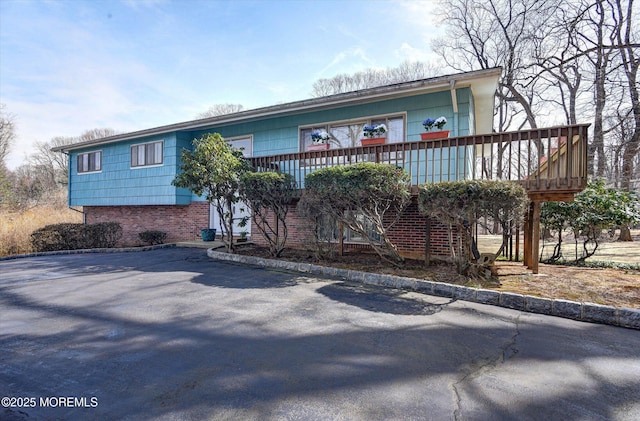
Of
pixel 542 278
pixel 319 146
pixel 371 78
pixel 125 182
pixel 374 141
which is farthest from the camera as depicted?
pixel 371 78

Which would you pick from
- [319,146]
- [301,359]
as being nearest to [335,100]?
[319,146]

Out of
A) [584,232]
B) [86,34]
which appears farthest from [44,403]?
[86,34]

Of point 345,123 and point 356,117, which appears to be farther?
point 345,123

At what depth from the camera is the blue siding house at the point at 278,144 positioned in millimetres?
7664

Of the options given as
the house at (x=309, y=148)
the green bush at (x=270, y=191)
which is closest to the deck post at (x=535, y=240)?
the house at (x=309, y=148)

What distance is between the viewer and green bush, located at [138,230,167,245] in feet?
37.9

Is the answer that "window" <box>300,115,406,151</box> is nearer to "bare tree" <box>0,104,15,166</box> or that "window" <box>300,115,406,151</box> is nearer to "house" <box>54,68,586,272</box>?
"house" <box>54,68,586,272</box>

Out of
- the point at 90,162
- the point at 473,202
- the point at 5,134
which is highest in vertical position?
the point at 5,134

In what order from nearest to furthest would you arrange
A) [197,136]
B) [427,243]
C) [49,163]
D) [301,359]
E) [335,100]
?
[301,359], [427,243], [335,100], [197,136], [49,163]

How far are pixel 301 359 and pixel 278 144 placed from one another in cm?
843

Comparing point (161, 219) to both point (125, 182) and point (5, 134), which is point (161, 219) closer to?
point (125, 182)

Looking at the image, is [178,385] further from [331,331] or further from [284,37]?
[284,37]

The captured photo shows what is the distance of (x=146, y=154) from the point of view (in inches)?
510

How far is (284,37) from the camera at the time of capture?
11602 millimetres
